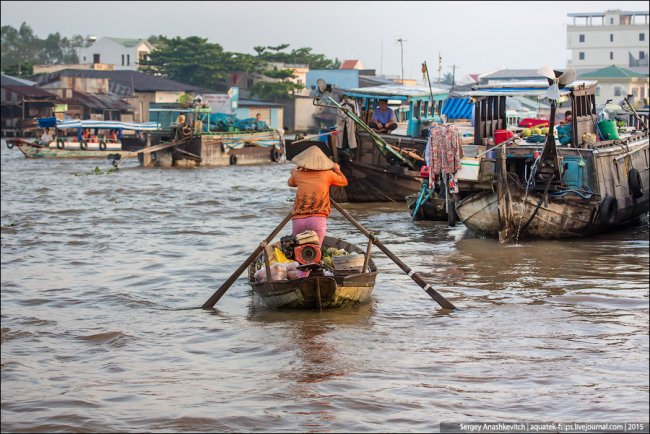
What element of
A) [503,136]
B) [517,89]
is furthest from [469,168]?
[517,89]

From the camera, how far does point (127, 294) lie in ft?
37.3

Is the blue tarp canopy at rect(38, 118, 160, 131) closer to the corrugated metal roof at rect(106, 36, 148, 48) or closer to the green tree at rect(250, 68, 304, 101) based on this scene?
the green tree at rect(250, 68, 304, 101)

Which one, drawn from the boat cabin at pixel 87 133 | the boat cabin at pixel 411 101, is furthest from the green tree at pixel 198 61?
→ the boat cabin at pixel 411 101

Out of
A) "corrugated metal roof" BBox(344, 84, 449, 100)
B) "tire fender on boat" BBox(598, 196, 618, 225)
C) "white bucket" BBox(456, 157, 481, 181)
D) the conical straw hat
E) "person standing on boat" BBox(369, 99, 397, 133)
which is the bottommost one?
"tire fender on boat" BBox(598, 196, 618, 225)

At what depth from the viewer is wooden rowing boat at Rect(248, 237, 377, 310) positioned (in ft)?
30.9

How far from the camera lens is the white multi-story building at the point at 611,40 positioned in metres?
81.6

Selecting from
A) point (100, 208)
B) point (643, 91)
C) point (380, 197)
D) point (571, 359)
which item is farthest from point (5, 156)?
point (643, 91)

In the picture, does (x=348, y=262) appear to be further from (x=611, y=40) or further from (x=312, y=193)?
(x=611, y=40)

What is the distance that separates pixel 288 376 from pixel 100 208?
14041mm

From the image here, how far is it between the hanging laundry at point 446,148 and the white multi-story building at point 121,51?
61.3 meters

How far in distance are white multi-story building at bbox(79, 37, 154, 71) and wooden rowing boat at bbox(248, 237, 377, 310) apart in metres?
66.1

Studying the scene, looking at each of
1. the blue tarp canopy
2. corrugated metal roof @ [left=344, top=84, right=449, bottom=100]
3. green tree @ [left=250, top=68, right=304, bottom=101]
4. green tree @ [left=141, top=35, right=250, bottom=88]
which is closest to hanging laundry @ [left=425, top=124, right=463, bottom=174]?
corrugated metal roof @ [left=344, top=84, right=449, bottom=100]

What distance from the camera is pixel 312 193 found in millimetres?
→ 10117

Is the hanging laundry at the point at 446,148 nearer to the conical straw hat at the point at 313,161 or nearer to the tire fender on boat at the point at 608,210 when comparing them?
the tire fender on boat at the point at 608,210
